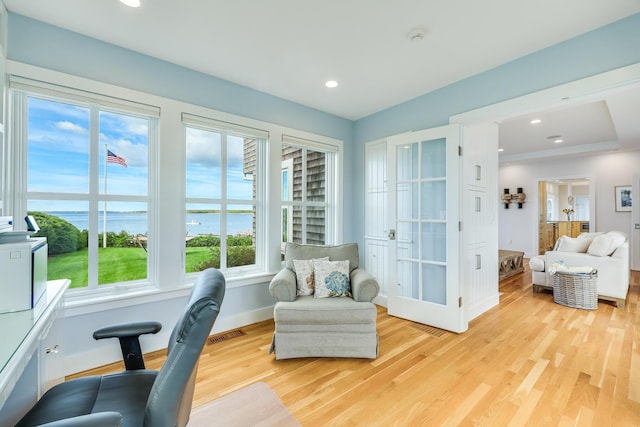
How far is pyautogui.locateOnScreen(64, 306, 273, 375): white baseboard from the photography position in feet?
7.00

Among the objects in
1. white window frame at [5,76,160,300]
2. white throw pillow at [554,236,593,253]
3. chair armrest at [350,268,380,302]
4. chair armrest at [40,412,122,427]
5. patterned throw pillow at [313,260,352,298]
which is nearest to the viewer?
chair armrest at [40,412,122,427]

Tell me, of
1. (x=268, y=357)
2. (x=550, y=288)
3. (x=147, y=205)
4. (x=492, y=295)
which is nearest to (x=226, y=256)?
(x=147, y=205)

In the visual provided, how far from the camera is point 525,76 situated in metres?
2.42

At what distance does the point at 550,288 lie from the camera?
13.8ft

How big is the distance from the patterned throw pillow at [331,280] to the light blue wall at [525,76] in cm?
186

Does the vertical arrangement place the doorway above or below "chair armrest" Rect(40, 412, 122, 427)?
above

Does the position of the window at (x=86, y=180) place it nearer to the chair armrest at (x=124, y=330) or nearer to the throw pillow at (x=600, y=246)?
the chair armrest at (x=124, y=330)

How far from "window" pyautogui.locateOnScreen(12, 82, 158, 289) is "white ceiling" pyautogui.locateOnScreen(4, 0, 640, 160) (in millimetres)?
570

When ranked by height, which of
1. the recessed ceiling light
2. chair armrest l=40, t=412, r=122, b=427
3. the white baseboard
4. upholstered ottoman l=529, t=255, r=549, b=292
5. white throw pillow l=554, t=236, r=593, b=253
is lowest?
the white baseboard

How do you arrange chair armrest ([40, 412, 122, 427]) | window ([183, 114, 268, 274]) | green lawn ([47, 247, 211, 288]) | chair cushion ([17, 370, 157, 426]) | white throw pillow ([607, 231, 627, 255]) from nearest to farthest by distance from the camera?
1. chair armrest ([40, 412, 122, 427])
2. chair cushion ([17, 370, 157, 426])
3. green lawn ([47, 247, 211, 288])
4. window ([183, 114, 268, 274])
5. white throw pillow ([607, 231, 627, 255])

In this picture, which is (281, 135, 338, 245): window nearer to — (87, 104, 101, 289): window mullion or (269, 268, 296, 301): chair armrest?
(269, 268, 296, 301): chair armrest

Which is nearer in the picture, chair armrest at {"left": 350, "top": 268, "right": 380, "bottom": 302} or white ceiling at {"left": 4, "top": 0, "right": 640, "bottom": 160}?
white ceiling at {"left": 4, "top": 0, "right": 640, "bottom": 160}

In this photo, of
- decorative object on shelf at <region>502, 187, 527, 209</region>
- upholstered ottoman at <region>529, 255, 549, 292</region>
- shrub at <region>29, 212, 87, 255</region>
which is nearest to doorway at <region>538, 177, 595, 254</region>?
decorative object on shelf at <region>502, 187, 527, 209</region>

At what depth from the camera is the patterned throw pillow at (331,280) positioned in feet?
8.68
